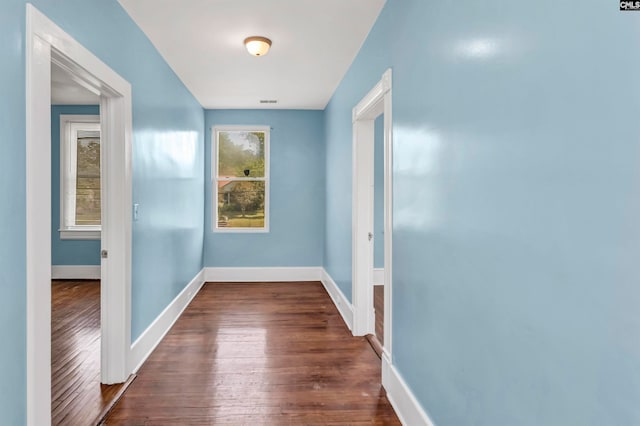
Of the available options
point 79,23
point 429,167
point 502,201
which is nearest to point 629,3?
point 502,201

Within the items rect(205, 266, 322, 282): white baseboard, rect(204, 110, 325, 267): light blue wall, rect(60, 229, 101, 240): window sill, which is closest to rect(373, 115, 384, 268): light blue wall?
rect(204, 110, 325, 267): light blue wall

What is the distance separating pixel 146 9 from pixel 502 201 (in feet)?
9.01

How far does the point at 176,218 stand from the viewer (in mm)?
4227

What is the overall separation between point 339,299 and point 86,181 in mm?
4670

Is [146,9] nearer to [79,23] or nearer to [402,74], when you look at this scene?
[79,23]

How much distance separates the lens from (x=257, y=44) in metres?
3.22

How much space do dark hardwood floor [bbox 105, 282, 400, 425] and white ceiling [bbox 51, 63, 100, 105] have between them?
3.48 metres

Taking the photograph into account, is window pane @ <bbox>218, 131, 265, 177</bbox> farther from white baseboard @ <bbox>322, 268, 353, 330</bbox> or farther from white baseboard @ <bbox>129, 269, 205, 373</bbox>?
white baseboard @ <bbox>322, 268, 353, 330</bbox>

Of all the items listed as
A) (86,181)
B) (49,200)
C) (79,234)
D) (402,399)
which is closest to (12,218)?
(49,200)

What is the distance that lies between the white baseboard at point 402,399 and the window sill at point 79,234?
5334 millimetres

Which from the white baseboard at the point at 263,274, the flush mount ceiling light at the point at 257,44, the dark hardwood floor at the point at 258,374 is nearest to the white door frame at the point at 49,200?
the dark hardwood floor at the point at 258,374

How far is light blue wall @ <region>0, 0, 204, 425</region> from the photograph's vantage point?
1.51 metres

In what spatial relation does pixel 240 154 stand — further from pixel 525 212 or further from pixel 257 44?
pixel 525 212

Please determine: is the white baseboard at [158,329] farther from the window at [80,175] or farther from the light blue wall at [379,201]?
the light blue wall at [379,201]
